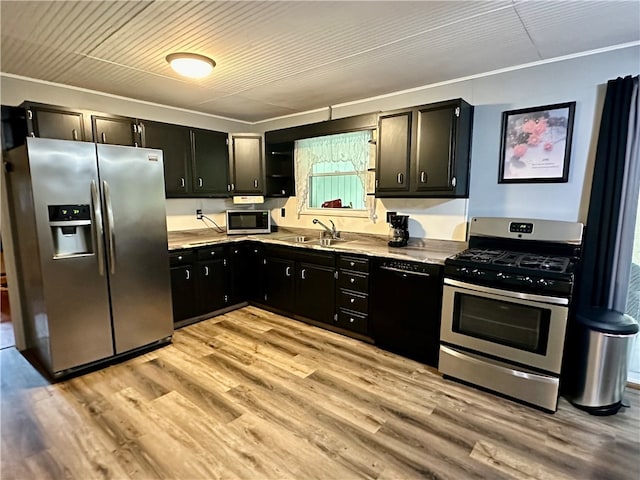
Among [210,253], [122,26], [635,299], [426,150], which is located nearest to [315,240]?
[210,253]

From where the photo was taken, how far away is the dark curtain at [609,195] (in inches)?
94.6

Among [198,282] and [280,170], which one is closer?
[198,282]

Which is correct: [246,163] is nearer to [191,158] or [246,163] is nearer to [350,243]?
[191,158]

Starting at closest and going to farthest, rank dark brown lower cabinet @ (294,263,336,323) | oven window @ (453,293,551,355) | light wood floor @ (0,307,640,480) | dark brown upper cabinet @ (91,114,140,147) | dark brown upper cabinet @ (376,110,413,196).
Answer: light wood floor @ (0,307,640,480)
oven window @ (453,293,551,355)
dark brown upper cabinet @ (376,110,413,196)
dark brown upper cabinet @ (91,114,140,147)
dark brown lower cabinet @ (294,263,336,323)

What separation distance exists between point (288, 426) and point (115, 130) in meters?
3.25

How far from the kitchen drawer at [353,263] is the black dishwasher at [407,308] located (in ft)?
0.38

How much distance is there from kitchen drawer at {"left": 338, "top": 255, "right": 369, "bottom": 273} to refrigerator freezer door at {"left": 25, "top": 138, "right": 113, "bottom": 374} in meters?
2.12

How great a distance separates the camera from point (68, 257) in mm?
2672

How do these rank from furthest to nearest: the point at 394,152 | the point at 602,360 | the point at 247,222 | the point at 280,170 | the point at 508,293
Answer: the point at 280,170 → the point at 247,222 → the point at 394,152 → the point at 508,293 → the point at 602,360

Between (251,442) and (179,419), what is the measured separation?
1.81 ft

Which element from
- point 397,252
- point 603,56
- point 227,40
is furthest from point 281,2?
point 603,56

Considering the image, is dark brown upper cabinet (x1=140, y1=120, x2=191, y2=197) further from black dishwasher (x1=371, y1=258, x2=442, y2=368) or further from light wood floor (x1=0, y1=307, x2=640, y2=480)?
black dishwasher (x1=371, y1=258, x2=442, y2=368)

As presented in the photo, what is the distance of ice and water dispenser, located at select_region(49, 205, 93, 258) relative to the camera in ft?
8.52

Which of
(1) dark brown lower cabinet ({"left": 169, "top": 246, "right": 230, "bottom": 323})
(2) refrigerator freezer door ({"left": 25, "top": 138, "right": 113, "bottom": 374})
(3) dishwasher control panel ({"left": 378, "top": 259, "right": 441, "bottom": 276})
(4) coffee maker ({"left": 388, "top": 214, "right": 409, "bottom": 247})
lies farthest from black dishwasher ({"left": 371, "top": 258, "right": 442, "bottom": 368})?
(2) refrigerator freezer door ({"left": 25, "top": 138, "right": 113, "bottom": 374})
